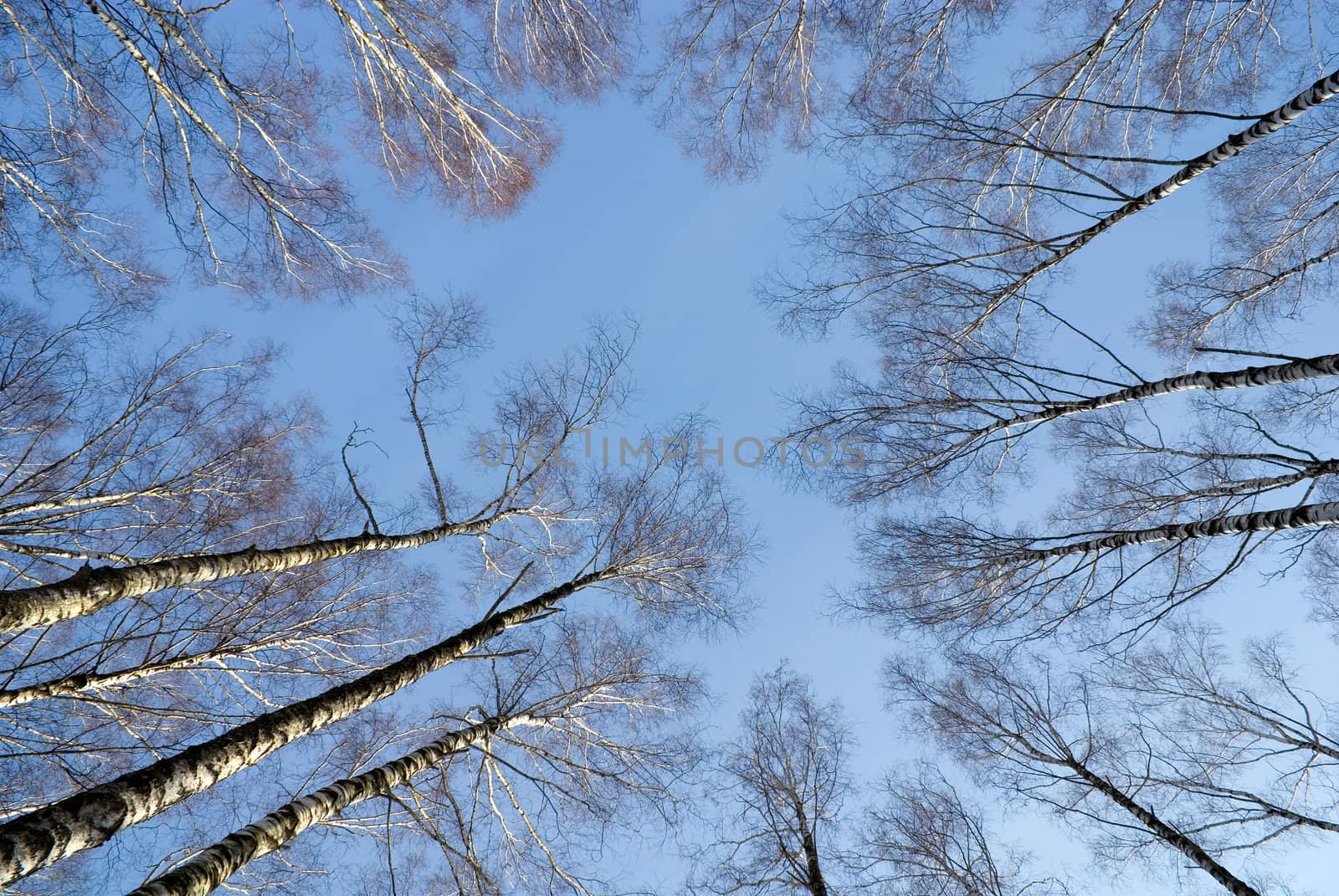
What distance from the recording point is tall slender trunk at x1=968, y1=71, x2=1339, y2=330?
3.70 metres

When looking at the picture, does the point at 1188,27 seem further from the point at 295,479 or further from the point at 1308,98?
the point at 295,479

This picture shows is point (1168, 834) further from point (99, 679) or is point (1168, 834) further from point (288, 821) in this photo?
point (99, 679)

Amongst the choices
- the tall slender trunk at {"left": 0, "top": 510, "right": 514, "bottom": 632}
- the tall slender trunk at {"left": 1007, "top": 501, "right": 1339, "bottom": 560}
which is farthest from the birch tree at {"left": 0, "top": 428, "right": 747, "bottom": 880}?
the tall slender trunk at {"left": 1007, "top": 501, "right": 1339, "bottom": 560}

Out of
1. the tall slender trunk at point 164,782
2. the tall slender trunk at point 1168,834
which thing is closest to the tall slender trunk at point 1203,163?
the tall slender trunk at point 1168,834

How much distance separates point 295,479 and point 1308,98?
9729 millimetres

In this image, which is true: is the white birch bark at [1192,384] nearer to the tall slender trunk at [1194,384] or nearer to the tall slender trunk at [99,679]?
the tall slender trunk at [1194,384]

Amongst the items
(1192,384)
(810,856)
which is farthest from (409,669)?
(1192,384)

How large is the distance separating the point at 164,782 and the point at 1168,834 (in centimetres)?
868

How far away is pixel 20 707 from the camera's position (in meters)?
4.82

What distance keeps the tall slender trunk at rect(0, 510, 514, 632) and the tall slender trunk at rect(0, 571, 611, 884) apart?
105 cm

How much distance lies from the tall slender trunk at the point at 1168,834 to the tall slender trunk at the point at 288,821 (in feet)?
22.8

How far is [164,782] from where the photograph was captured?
8.61 feet

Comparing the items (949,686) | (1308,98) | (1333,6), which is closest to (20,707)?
(949,686)

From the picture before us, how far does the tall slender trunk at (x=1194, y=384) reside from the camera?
398cm
